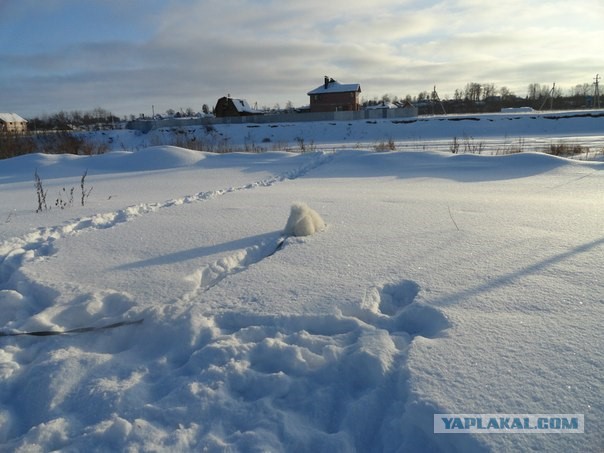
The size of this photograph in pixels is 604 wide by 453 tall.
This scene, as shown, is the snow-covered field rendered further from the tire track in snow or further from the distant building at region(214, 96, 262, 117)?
the distant building at region(214, 96, 262, 117)

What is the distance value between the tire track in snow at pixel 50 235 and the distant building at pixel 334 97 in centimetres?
4640

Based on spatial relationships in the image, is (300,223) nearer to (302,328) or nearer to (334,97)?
(302,328)

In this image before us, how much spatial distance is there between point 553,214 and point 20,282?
5.53 metres

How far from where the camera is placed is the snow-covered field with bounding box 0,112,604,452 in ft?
5.62

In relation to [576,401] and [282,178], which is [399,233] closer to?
[576,401]

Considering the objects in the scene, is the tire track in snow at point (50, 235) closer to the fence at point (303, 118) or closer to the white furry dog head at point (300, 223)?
the white furry dog head at point (300, 223)

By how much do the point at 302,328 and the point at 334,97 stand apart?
A: 5245 centimetres

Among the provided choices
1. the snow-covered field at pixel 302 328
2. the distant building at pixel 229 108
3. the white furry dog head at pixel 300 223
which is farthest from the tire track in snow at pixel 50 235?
the distant building at pixel 229 108

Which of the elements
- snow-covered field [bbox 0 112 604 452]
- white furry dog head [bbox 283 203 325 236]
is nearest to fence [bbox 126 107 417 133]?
snow-covered field [bbox 0 112 604 452]

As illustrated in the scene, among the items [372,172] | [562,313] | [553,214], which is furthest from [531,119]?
[562,313]

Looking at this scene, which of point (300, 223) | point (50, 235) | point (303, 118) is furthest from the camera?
point (303, 118)

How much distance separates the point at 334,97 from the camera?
51625 millimetres

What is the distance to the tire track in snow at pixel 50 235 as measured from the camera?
11.3 ft

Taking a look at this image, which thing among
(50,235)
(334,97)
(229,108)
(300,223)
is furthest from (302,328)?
(229,108)
